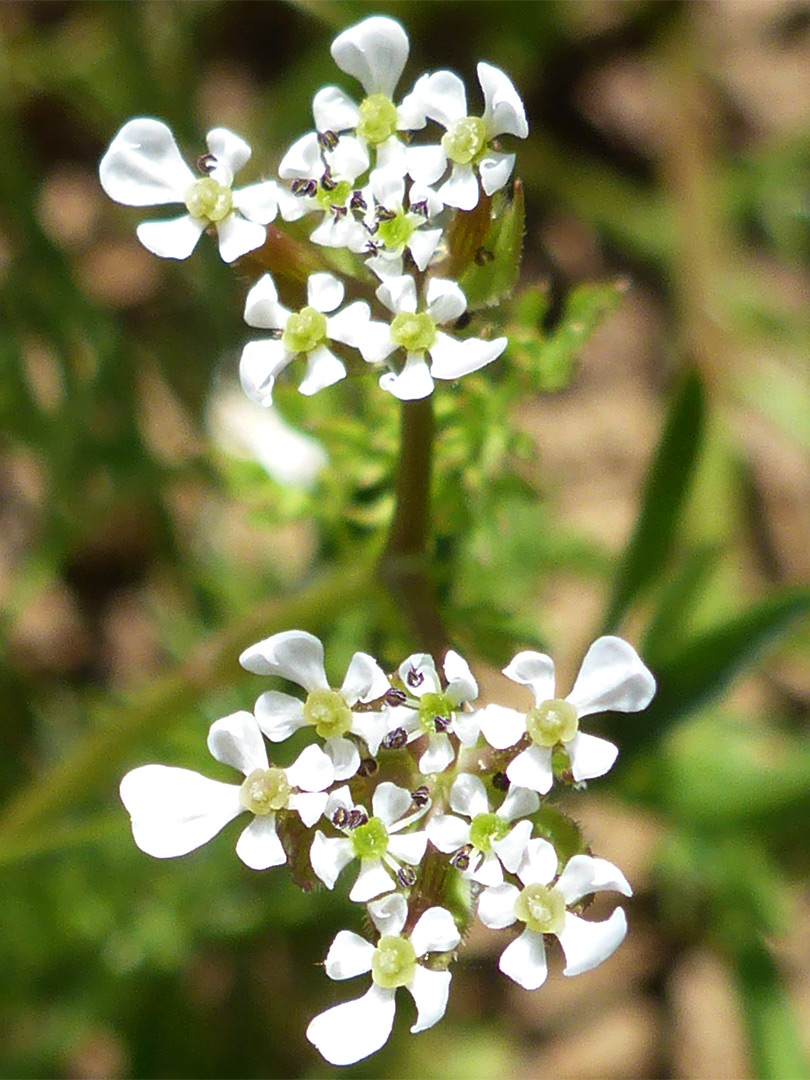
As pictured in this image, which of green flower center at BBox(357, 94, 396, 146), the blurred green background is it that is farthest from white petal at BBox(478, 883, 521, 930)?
green flower center at BBox(357, 94, 396, 146)

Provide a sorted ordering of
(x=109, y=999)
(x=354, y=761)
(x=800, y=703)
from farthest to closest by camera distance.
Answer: (x=800, y=703) < (x=109, y=999) < (x=354, y=761)

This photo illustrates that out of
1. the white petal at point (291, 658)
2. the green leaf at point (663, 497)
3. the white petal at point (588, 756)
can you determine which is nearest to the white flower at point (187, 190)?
the white petal at point (291, 658)

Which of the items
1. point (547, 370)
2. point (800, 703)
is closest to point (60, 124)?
point (547, 370)

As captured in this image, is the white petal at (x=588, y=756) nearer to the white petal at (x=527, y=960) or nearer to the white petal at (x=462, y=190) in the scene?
the white petal at (x=527, y=960)

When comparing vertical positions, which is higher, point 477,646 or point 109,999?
point 477,646

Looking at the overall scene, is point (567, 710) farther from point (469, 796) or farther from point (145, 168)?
point (145, 168)

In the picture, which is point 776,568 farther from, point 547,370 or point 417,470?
point 417,470

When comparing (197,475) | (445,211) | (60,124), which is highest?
(445,211)
